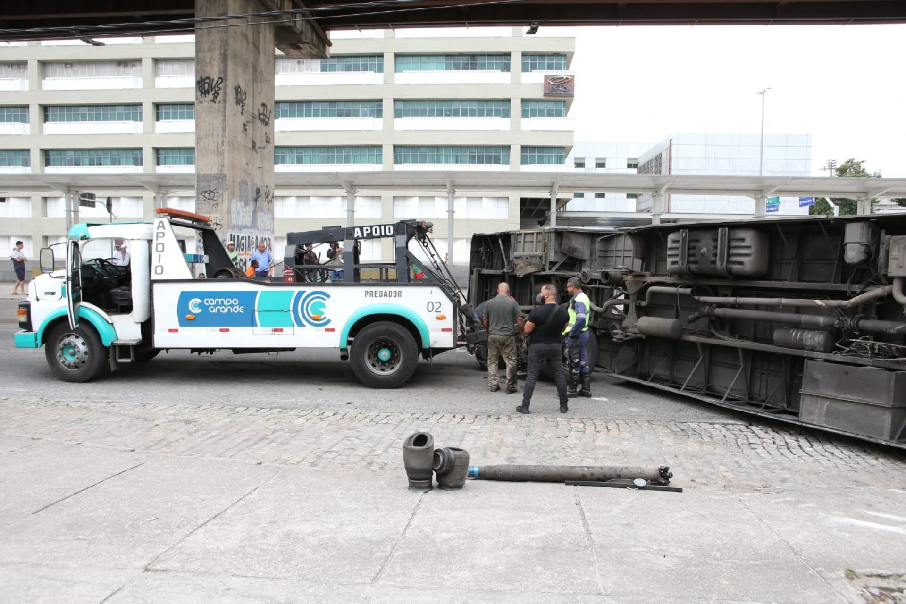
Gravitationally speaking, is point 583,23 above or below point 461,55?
below

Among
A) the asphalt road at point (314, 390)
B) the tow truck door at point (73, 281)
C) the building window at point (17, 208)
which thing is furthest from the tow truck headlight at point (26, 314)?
the building window at point (17, 208)

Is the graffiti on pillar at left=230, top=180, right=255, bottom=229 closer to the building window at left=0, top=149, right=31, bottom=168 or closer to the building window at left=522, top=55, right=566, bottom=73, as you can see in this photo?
the building window at left=522, top=55, right=566, bottom=73

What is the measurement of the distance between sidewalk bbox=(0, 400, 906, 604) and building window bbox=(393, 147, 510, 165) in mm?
39729

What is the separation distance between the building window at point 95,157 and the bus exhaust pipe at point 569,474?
48445 mm

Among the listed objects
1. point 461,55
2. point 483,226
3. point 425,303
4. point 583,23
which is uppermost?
point 461,55

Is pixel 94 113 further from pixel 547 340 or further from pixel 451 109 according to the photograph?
pixel 547 340

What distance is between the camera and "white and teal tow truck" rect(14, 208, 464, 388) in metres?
9.49

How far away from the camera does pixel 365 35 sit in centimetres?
4447

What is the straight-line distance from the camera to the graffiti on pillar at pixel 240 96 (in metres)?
16.6

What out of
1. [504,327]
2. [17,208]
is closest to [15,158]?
[17,208]

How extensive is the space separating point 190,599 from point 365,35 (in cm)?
4582

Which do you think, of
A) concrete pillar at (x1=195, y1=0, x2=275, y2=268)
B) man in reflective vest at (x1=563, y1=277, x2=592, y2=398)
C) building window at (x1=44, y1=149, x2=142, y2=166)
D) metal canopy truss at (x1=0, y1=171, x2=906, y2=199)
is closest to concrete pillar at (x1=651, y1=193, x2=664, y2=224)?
metal canopy truss at (x1=0, y1=171, x2=906, y2=199)

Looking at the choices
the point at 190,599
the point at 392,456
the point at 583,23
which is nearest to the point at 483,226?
the point at 583,23

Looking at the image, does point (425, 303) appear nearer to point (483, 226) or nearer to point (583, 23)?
point (583, 23)
